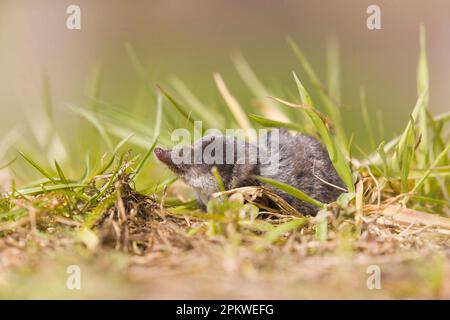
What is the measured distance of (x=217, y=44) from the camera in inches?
586

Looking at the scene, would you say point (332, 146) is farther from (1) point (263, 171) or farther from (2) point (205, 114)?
(2) point (205, 114)

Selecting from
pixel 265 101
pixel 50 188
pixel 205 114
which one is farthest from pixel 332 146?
pixel 265 101

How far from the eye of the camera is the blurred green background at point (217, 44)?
11305 mm

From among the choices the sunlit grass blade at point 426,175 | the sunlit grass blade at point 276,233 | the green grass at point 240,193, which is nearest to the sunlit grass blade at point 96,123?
the green grass at point 240,193

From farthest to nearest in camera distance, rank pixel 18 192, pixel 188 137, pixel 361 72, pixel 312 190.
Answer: pixel 361 72 < pixel 188 137 < pixel 312 190 < pixel 18 192

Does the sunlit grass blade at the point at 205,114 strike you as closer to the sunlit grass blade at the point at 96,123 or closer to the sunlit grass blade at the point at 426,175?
the sunlit grass blade at the point at 96,123

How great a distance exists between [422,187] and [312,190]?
30.9 inches

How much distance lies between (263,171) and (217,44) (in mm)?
11468

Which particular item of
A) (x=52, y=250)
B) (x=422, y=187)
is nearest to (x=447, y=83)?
(x=422, y=187)

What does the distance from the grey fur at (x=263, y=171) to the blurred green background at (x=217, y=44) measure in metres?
5.28

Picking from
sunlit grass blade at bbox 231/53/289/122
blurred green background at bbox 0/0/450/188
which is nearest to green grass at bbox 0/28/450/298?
sunlit grass blade at bbox 231/53/289/122

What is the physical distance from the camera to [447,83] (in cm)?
1167

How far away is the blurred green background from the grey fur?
5.28m
